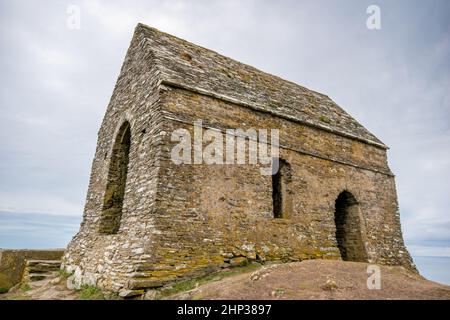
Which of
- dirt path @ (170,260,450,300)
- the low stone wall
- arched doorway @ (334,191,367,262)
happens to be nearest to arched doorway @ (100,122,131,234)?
the low stone wall

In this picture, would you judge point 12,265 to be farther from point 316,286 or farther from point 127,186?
point 316,286

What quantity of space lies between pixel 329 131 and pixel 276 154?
3381 mm

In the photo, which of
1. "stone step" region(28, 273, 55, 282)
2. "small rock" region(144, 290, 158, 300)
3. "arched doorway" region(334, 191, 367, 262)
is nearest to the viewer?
"small rock" region(144, 290, 158, 300)

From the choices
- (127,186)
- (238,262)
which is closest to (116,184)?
(127,186)

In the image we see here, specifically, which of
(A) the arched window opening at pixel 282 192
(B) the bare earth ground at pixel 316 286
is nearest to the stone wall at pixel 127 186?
(B) the bare earth ground at pixel 316 286

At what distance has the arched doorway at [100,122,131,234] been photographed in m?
9.98

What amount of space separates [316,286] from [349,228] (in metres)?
7.44

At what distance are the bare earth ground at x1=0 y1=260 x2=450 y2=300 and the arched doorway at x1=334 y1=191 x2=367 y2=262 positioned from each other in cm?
474

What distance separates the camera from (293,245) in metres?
9.55

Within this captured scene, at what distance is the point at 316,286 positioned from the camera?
17.8 feet

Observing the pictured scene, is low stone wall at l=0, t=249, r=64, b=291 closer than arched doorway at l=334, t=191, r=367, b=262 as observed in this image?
Yes

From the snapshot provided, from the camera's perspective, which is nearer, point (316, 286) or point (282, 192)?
point (316, 286)

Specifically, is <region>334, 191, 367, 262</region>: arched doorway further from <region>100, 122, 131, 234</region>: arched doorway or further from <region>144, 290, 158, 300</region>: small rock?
<region>100, 122, 131, 234</region>: arched doorway

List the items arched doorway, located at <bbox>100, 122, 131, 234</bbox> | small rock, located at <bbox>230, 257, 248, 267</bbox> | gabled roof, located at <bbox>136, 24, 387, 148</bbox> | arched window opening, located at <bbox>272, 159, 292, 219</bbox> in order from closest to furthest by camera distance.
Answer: small rock, located at <bbox>230, 257, 248, 267</bbox>, gabled roof, located at <bbox>136, 24, 387, 148</bbox>, arched doorway, located at <bbox>100, 122, 131, 234</bbox>, arched window opening, located at <bbox>272, 159, 292, 219</bbox>
